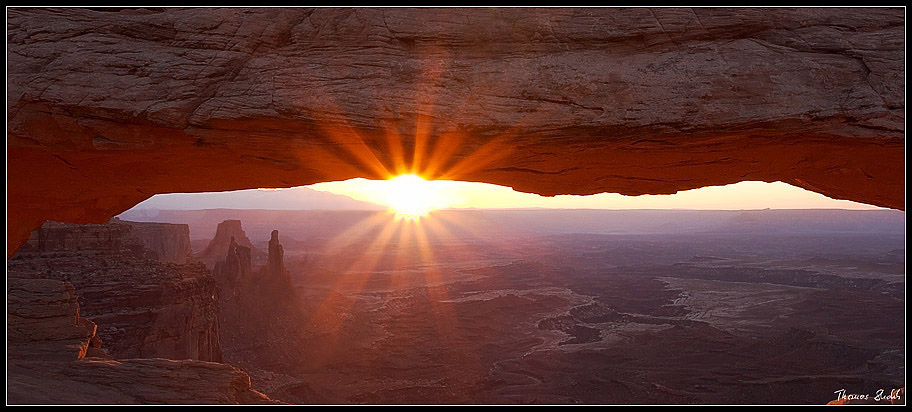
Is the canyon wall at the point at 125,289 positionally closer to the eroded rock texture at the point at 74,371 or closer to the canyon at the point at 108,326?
the canyon at the point at 108,326

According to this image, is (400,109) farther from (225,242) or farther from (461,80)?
(225,242)

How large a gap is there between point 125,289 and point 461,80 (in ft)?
51.2

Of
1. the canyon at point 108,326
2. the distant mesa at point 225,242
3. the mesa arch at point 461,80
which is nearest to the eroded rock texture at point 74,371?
the canyon at point 108,326

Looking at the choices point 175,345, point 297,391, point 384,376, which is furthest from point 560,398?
point 175,345

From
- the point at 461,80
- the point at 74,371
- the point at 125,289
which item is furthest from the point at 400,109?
the point at 125,289

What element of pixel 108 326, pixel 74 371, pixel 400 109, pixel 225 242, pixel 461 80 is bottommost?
pixel 108 326

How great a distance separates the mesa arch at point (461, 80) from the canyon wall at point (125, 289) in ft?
40.0

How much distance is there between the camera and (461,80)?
16.9 feet

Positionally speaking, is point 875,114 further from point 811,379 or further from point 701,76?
point 811,379

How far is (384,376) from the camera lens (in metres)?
21.6

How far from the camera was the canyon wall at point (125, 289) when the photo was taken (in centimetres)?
1541

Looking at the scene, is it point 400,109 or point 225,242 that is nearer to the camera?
point 400,109

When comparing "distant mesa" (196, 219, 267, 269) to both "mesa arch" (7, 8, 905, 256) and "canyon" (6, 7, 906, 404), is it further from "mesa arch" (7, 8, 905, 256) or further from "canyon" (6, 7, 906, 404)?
"mesa arch" (7, 8, 905, 256)

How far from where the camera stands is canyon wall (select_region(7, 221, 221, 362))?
15.4 metres
